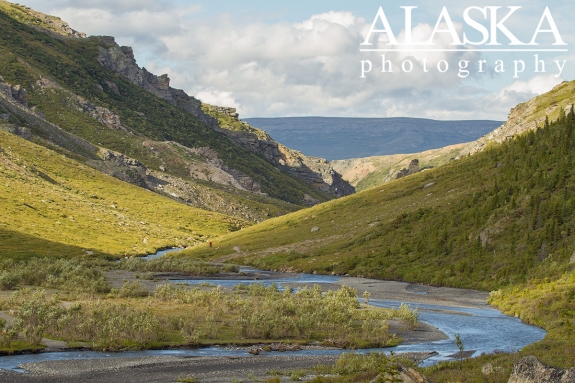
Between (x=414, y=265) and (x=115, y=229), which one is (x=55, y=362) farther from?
(x=115, y=229)

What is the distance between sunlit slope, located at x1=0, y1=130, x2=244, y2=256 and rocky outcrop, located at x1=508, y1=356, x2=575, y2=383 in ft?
286

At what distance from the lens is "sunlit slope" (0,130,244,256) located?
4771 inches

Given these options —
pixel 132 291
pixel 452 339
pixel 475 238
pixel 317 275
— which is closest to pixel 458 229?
pixel 475 238

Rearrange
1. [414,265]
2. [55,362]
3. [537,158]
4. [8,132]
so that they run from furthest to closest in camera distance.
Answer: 1. [8,132]
2. [537,158]
3. [414,265]
4. [55,362]

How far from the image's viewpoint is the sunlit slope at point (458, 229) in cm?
8344

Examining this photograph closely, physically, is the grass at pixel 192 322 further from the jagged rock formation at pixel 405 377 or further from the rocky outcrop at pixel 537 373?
the rocky outcrop at pixel 537 373

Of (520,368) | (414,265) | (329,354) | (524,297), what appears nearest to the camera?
(520,368)

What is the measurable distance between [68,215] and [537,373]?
13468 cm

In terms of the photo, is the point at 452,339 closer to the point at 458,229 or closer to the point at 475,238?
the point at 475,238

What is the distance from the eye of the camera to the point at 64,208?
496 ft

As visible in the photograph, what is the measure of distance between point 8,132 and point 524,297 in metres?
169

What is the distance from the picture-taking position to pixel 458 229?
10031 cm

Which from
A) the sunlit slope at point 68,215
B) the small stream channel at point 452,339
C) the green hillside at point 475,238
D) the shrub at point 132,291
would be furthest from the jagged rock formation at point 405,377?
the sunlit slope at point 68,215

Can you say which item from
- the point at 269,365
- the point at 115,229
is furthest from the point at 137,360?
the point at 115,229
